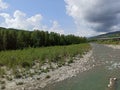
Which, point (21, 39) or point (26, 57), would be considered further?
point (21, 39)

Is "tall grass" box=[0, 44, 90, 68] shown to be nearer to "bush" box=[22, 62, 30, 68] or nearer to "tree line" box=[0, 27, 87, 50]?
"bush" box=[22, 62, 30, 68]

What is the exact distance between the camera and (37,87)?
18.5 meters

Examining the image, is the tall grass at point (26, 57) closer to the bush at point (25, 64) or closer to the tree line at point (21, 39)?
the bush at point (25, 64)

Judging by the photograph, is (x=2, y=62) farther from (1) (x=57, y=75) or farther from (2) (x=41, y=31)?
(2) (x=41, y=31)

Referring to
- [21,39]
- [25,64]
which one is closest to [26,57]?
[25,64]

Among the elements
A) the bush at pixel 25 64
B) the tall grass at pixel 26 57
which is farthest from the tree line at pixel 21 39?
the bush at pixel 25 64

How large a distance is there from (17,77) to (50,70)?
5.64 m

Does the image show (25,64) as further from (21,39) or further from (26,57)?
(21,39)

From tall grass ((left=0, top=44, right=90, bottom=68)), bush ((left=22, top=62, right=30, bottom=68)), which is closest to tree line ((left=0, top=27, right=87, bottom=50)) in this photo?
tall grass ((left=0, top=44, right=90, bottom=68))

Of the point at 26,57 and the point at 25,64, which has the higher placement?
the point at 26,57

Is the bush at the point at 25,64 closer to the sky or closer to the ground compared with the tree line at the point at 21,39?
closer to the ground

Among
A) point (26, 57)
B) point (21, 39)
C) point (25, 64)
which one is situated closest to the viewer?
point (25, 64)

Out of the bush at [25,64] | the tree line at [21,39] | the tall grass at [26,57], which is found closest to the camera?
the bush at [25,64]

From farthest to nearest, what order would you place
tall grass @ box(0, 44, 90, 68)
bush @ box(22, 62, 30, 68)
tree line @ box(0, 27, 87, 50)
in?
tree line @ box(0, 27, 87, 50) < tall grass @ box(0, 44, 90, 68) < bush @ box(22, 62, 30, 68)
